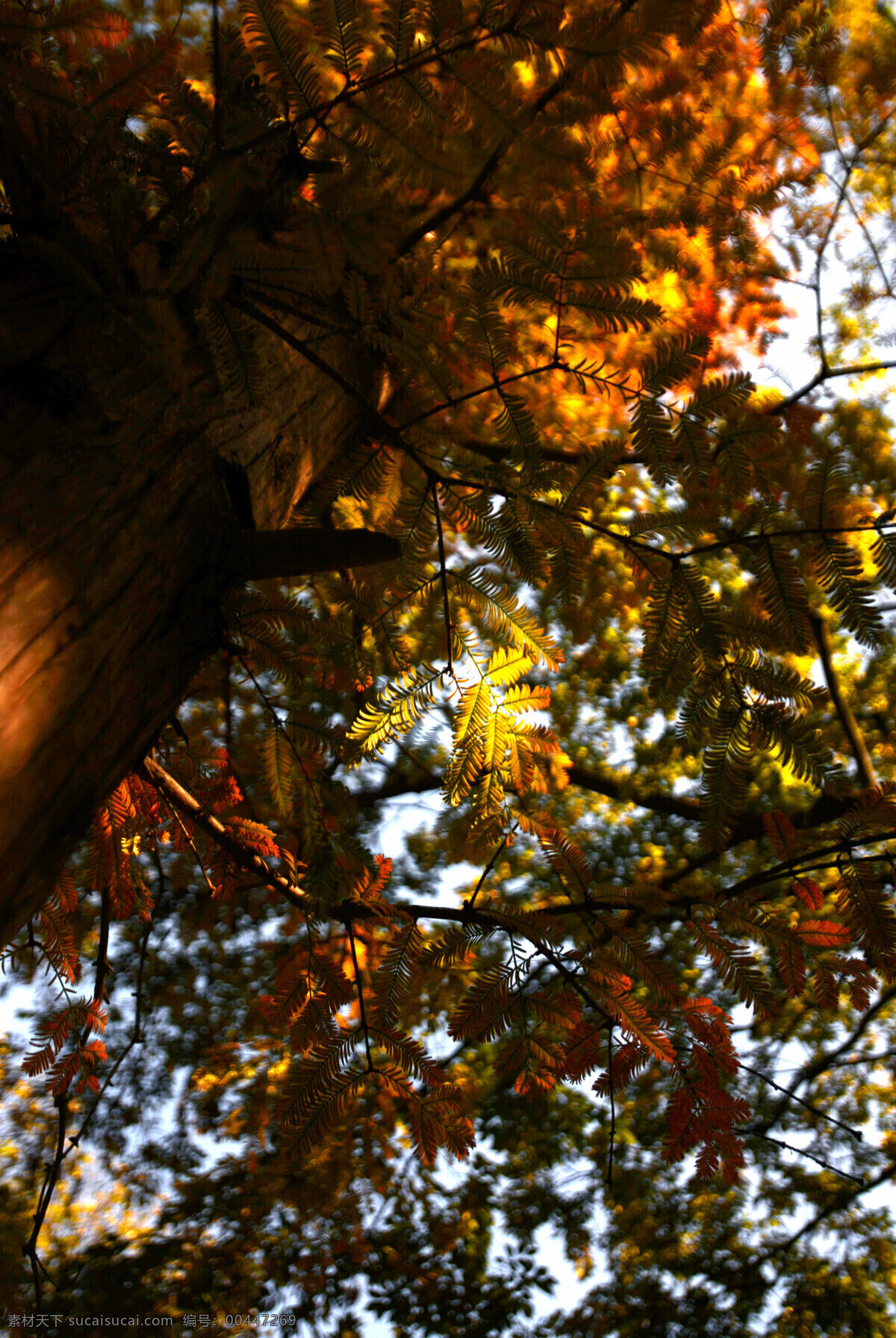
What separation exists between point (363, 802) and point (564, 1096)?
2264 millimetres

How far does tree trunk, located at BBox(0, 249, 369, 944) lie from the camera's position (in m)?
0.79

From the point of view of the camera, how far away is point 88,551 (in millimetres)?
899

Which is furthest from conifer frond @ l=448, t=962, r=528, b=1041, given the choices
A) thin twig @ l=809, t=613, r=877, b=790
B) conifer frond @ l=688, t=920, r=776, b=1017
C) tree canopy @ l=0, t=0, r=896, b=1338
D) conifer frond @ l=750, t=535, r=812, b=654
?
thin twig @ l=809, t=613, r=877, b=790

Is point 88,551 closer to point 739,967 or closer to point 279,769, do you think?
point 279,769

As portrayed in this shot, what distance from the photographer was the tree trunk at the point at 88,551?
0.79 m

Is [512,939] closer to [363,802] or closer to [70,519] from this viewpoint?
[70,519]

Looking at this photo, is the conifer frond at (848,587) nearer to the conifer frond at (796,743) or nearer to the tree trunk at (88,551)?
the conifer frond at (796,743)

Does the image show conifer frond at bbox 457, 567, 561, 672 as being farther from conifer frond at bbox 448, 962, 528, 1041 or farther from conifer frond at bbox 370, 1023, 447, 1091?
conifer frond at bbox 370, 1023, 447, 1091

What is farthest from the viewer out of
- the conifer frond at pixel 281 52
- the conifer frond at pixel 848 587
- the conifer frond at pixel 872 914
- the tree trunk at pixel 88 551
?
the conifer frond at pixel 872 914

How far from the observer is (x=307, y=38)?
2025 mm

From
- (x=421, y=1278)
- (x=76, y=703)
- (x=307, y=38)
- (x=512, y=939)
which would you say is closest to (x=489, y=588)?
(x=512, y=939)

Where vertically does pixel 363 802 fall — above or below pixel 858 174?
below

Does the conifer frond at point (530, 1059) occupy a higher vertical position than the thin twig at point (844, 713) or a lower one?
lower

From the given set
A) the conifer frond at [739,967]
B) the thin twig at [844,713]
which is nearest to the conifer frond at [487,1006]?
the conifer frond at [739,967]
